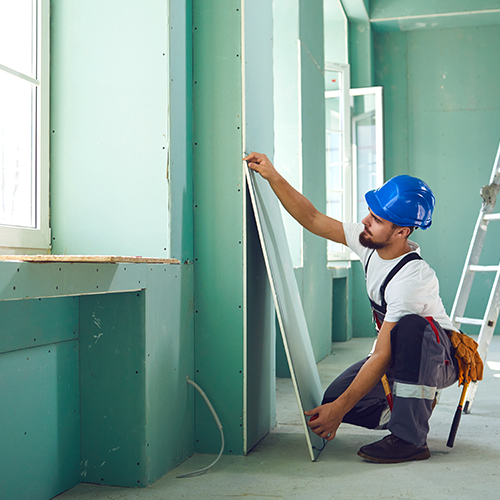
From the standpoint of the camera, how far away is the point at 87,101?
76.4 inches

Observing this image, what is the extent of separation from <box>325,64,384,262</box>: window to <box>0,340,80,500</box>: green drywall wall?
3890 millimetres

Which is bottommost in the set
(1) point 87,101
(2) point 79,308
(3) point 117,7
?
(2) point 79,308

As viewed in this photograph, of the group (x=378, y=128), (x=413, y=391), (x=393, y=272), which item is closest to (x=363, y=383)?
(x=413, y=391)

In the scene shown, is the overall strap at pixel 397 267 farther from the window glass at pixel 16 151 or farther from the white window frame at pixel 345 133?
the white window frame at pixel 345 133

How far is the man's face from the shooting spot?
2.02 metres

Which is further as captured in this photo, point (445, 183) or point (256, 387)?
point (445, 183)

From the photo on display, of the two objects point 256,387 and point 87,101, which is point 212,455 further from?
point 87,101

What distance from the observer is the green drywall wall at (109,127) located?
73.6 inches

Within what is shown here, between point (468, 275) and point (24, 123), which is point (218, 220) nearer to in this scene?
point (24, 123)

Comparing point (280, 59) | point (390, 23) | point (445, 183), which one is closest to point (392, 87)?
point (390, 23)

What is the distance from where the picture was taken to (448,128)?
5.99 meters

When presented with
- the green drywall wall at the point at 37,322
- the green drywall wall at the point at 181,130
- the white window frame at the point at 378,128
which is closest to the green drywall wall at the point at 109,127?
the green drywall wall at the point at 181,130

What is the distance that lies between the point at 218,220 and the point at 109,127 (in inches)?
20.1

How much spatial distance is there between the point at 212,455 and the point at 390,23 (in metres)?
5.31
